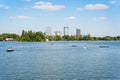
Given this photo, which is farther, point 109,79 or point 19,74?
point 19,74

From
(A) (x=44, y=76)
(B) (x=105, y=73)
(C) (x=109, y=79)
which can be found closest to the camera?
(C) (x=109, y=79)

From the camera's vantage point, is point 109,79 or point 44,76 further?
point 44,76

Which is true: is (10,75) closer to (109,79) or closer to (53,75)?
(53,75)

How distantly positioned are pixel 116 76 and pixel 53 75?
10.2 metres

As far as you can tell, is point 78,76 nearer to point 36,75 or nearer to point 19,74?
point 36,75

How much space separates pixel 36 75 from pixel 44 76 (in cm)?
186

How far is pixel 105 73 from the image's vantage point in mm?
46438

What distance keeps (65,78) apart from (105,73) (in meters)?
8.57

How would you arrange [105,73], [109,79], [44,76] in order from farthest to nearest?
[105,73] → [44,76] → [109,79]

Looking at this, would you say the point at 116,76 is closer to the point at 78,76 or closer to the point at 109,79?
the point at 109,79

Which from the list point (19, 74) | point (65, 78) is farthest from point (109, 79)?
point (19, 74)

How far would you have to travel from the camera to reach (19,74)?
4594cm

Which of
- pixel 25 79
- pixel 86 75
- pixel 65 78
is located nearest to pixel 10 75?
pixel 25 79

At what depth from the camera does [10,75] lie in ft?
148
